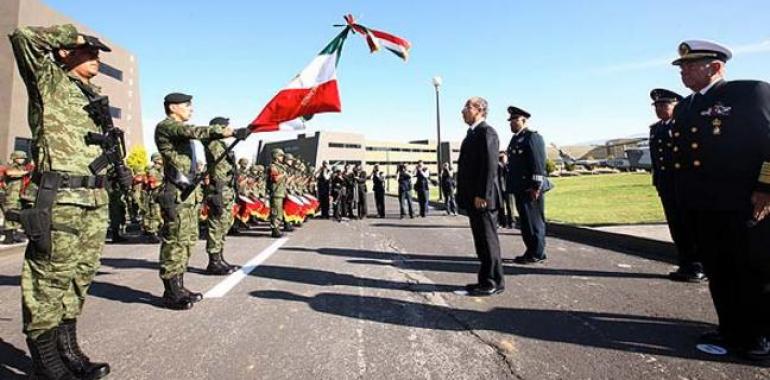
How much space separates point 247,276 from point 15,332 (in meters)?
2.33

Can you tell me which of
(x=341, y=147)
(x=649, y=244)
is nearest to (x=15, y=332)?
(x=649, y=244)

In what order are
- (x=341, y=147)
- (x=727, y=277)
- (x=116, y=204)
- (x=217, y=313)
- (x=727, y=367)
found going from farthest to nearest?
(x=341, y=147) → (x=116, y=204) → (x=217, y=313) → (x=727, y=277) → (x=727, y=367)

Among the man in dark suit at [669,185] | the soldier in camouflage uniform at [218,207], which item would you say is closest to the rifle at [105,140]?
the soldier in camouflage uniform at [218,207]

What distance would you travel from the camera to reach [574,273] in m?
5.25

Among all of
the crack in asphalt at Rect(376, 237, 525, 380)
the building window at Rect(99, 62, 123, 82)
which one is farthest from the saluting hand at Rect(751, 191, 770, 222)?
the building window at Rect(99, 62, 123, 82)

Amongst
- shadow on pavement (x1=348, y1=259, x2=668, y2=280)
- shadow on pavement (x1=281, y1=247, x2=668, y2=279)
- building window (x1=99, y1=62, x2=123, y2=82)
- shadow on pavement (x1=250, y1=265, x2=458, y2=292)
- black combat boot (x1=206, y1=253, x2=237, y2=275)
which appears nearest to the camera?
shadow on pavement (x1=250, y1=265, x2=458, y2=292)

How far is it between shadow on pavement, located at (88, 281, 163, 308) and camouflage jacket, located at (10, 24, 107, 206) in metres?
1.98

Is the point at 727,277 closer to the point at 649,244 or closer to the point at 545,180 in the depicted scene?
the point at 545,180

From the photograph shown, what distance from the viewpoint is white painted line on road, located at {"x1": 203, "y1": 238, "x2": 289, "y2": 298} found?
183 inches

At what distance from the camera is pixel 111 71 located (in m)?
44.2

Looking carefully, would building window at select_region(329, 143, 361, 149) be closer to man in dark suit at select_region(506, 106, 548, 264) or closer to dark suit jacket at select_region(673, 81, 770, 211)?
man in dark suit at select_region(506, 106, 548, 264)

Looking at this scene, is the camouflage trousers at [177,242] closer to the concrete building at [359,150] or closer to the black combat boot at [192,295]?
the black combat boot at [192,295]

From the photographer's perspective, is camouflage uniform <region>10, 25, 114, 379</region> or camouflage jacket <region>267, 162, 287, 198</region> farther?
camouflage jacket <region>267, 162, 287, 198</region>

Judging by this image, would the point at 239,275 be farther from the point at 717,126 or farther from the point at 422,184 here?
the point at 422,184
